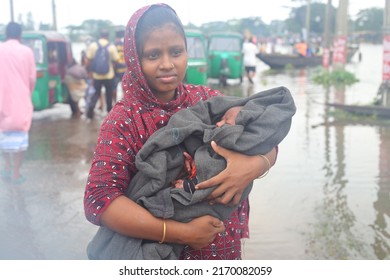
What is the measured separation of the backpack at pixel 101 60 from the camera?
8719 millimetres

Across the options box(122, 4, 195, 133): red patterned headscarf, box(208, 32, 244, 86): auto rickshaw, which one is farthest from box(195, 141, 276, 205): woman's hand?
box(208, 32, 244, 86): auto rickshaw

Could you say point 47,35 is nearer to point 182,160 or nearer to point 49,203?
point 49,203

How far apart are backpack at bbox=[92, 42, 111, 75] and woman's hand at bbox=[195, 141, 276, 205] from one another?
753 cm

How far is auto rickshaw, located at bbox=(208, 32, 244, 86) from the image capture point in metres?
15.8

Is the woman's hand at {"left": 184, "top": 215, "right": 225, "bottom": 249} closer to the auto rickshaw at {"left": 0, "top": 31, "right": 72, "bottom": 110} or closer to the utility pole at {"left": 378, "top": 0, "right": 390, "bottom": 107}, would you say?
the utility pole at {"left": 378, "top": 0, "right": 390, "bottom": 107}

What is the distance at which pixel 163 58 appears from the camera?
5.13 ft

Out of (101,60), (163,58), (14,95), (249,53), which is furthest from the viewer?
(249,53)

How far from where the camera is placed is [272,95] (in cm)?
161

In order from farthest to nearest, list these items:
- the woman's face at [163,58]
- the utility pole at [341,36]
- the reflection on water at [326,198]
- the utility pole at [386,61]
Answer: the utility pole at [341,36]
the utility pole at [386,61]
the reflection on water at [326,198]
the woman's face at [163,58]

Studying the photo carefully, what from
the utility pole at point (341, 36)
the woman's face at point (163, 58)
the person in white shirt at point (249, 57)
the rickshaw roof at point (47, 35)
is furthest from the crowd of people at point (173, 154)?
the person in white shirt at point (249, 57)

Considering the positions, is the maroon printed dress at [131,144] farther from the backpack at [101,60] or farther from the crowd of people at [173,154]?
the backpack at [101,60]

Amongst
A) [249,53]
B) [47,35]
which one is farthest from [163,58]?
[249,53]

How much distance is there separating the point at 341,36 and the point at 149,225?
14798mm

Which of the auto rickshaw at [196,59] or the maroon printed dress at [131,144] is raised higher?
the maroon printed dress at [131,144]
